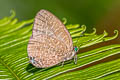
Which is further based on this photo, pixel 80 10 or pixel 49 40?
pixel 80 10

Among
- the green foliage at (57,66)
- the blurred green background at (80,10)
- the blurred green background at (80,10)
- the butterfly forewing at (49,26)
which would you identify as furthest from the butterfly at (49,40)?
the blurred green background at (80,10)

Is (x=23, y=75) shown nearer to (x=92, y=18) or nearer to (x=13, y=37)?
(x=13, y=37)

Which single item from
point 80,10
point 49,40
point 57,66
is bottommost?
point 57,66

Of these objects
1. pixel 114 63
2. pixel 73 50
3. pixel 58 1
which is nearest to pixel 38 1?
pixel 58 1

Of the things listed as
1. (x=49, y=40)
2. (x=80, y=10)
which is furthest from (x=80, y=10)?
(x=49, y=40)

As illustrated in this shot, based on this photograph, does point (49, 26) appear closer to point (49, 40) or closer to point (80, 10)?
point (49, 40)
